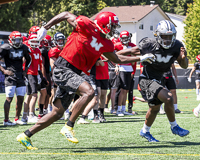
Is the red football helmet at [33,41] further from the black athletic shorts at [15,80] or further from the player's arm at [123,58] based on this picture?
the player's arm at [123,58]

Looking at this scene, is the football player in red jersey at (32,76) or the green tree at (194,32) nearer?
the football player in red jersey at (32,76)

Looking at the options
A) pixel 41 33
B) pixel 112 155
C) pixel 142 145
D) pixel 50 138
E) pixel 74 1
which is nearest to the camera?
pixel 112 155

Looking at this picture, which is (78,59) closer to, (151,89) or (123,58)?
(123,58)

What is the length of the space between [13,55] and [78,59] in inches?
131

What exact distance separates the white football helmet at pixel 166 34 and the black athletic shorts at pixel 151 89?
619 mm

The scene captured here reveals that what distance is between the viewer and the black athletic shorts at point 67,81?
16.1 feet

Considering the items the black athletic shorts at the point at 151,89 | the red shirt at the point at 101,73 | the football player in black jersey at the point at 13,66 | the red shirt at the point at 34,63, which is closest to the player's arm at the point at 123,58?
the black athletic shorts at the point at 151,89

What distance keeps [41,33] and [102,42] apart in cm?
89

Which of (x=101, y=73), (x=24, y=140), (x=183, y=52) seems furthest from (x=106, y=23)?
(x=101, y=73)

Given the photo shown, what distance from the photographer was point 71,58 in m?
5.02

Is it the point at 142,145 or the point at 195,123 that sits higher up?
the point at 142,145

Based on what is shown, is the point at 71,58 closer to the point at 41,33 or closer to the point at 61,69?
the point at 61,69

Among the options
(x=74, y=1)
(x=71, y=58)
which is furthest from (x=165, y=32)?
(x=74, y=1)

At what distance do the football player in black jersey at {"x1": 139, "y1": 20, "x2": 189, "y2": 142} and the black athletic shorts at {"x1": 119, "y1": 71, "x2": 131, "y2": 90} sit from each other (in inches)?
150
